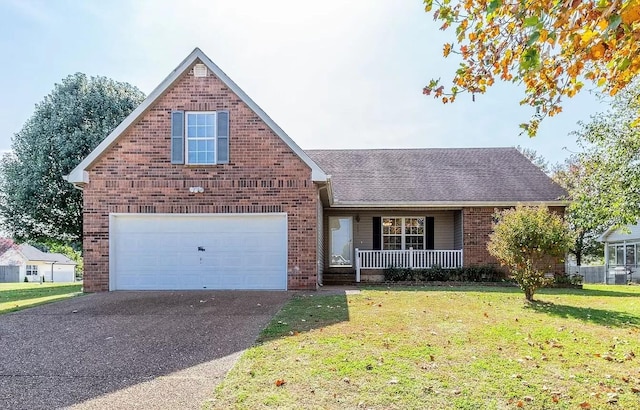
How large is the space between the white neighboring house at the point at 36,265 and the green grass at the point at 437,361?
4728 cm

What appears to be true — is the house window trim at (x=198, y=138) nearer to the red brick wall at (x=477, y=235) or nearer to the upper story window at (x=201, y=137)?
the upper story window at (x=201, y=137)

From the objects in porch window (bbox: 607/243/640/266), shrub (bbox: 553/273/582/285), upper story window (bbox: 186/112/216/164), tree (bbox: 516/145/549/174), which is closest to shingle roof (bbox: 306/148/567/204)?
shrub (bbox: 553/273/582/285)

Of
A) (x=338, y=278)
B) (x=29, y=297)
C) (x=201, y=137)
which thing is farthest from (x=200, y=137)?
(x=338, y=278)

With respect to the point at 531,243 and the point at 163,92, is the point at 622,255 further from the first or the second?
the point at 163,92

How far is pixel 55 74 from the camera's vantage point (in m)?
21.2

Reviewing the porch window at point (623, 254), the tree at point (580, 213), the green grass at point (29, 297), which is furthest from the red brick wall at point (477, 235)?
the porch window at point (623, 254)

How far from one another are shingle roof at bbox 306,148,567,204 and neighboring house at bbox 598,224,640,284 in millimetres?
10669

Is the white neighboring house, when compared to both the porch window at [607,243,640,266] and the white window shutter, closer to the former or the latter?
the white window shutter

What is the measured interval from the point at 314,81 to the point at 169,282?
696 cm

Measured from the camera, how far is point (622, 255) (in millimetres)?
29391

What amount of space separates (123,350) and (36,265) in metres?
52.8

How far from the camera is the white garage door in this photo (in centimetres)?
1296

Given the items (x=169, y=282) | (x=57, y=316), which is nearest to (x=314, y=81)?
(x=169, y=282)

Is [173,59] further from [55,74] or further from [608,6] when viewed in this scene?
[608,6]
